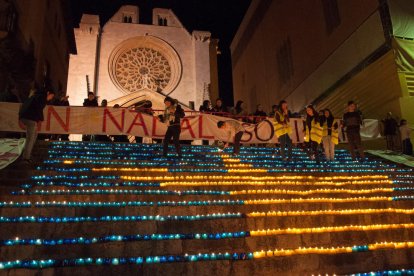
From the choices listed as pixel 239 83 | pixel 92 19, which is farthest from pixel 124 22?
pixel 239 83

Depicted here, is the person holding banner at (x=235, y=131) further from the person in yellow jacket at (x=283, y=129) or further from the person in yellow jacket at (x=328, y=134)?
the person in yellow jacket at (x=328, y=134)

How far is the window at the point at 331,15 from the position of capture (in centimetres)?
1892

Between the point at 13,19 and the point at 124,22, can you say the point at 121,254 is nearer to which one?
the point at 13,19

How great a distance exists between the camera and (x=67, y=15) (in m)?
22.9

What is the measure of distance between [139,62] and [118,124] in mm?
17834

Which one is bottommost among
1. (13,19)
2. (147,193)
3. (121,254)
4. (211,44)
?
(121,254)

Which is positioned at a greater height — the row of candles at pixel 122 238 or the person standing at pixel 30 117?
the person standing at pixel 30 117

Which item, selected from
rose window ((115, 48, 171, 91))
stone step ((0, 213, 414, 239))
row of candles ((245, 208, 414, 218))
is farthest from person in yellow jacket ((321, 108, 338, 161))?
rose window ((115, 48, 171, 91))

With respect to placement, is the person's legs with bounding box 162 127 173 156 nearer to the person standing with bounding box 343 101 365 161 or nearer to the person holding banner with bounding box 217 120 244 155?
the person holding banner with bounding box 217 120 244 155

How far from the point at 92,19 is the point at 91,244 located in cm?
2790

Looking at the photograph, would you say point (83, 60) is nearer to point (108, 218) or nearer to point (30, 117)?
point (30, 117)

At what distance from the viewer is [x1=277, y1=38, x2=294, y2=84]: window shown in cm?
2438

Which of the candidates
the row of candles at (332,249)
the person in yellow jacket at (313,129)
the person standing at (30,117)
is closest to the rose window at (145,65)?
the person in yellow jacket at (313,129)

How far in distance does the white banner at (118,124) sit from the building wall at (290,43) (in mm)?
7791
